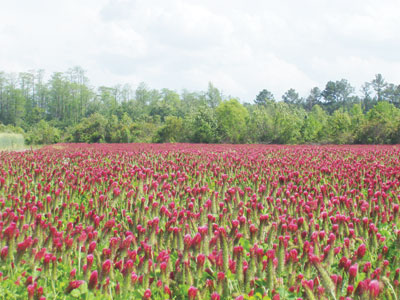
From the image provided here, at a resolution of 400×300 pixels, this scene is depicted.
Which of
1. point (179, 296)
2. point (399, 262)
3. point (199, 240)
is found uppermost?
point (199, 240)

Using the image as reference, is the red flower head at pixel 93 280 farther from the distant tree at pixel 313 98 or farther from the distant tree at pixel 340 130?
the distant tree at pixel 313 98

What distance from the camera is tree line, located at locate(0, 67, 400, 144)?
141 ft

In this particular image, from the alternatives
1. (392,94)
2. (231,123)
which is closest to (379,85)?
(392,94)

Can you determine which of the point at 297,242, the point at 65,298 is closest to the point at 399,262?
the point at 297,242

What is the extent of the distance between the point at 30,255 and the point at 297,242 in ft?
8.27

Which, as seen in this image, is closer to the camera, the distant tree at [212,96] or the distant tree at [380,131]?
the distant tree at [380,131]

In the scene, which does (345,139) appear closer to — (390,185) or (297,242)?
(390,185)

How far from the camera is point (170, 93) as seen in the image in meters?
137

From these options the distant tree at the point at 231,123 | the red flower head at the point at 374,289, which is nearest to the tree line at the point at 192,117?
the distant tree at the point at 231,123

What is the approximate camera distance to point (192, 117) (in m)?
54.4

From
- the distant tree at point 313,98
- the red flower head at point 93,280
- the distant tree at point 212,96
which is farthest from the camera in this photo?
the distant tree at point 313,98

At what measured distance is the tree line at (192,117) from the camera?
141ft

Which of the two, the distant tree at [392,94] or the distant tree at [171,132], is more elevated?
the distant tree at [392,94]

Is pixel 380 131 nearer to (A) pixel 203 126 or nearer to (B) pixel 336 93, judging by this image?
(A) pixel 203 126
